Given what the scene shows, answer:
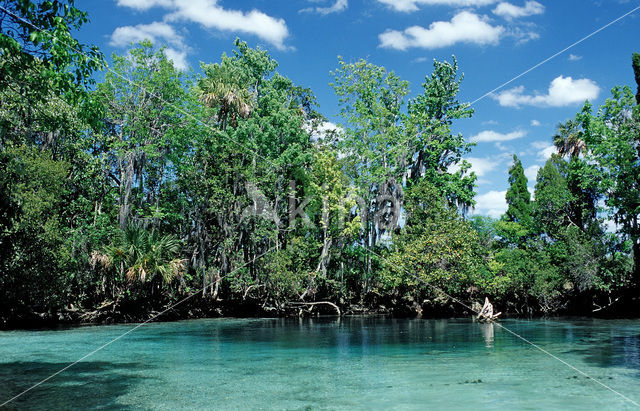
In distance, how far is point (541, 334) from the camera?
65.0ft

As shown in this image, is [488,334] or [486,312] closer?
[488,334]

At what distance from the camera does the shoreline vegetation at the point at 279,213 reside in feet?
81.4

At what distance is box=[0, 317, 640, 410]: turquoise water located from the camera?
8.58 metres

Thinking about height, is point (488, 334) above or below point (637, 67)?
below

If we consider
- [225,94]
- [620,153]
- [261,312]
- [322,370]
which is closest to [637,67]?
[620,153]

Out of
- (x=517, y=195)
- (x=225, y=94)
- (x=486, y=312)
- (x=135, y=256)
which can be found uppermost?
(x=225, y=94)

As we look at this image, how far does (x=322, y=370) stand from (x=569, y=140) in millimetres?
35855

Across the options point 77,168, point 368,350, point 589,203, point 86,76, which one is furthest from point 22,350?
point 589,203

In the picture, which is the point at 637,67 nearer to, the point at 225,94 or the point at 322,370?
the point at 225,94

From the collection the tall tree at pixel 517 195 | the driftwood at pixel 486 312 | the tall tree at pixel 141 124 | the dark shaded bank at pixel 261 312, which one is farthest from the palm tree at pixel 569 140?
the tall tree at pixel 141 124

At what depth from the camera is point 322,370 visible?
11.7 metres

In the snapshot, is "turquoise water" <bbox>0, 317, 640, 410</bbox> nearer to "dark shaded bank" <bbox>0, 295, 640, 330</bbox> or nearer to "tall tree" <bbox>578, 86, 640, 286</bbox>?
"dark shaded bank" <bbox>0, 295, 640, 330</bbox>

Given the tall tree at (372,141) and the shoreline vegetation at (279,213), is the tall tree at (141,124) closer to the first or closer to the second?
the shoreline vegetation at (279,213)

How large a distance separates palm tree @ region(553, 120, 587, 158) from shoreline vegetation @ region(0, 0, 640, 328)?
408 cm
